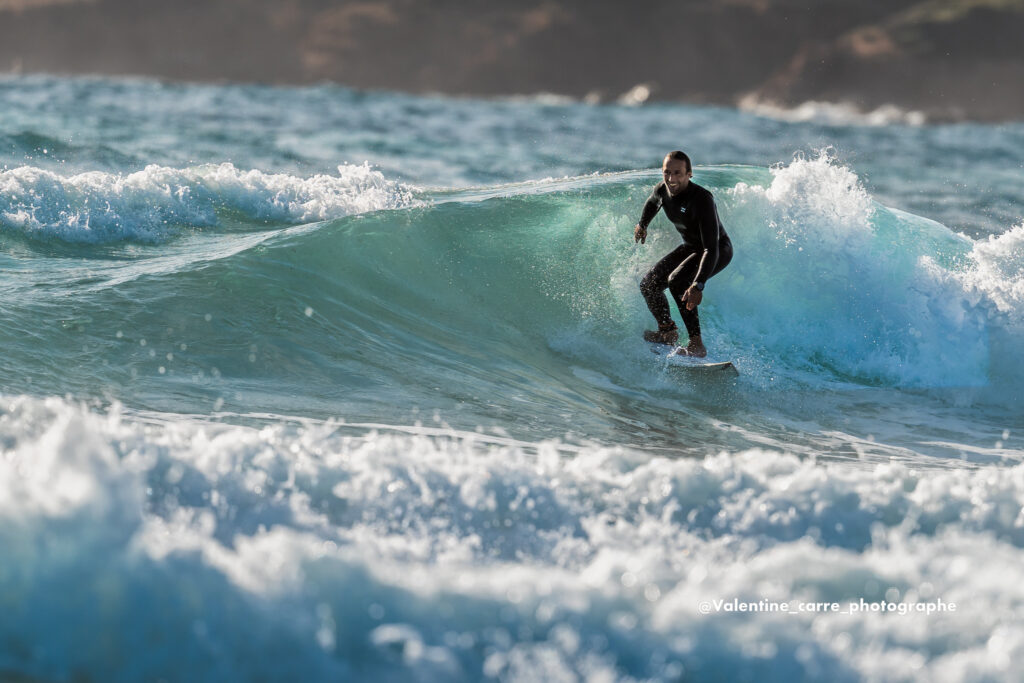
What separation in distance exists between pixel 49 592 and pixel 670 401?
4.94m

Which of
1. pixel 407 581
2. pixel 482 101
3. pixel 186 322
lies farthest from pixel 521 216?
pixel 482 101

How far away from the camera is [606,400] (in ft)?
23.2

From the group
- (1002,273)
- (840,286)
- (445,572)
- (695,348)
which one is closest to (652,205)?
(695,348)

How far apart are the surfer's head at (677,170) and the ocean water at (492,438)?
1.49 m

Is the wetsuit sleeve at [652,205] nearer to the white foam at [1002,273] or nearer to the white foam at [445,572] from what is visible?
the white foam at [1002,273]

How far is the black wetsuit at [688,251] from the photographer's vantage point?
716 centimetres

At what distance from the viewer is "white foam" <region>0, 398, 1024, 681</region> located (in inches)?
118

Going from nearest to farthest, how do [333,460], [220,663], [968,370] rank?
[220,663] < [333,460] < [968,370]

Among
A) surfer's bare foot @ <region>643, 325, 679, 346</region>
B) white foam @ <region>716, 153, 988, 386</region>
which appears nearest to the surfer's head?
surfer's bare foot @ <region>643, 325, 679, 346</region>

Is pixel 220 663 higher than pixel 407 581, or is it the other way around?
pixel 407 581

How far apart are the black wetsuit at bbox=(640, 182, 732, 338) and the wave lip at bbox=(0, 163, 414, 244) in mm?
3645

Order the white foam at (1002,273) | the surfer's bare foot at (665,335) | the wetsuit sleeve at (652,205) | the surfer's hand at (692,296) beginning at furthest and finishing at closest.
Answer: the white foam at (1002,273) < the surfer's bare foot at (665,335) < the wetsuit sleeve at (652,205) < the surfer's hand at (692,296)

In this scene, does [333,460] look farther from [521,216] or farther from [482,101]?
[482,101]

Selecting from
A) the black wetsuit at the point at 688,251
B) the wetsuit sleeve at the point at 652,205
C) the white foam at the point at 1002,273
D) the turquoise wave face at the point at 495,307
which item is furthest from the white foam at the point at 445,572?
the white foam at the point at 1002,273
